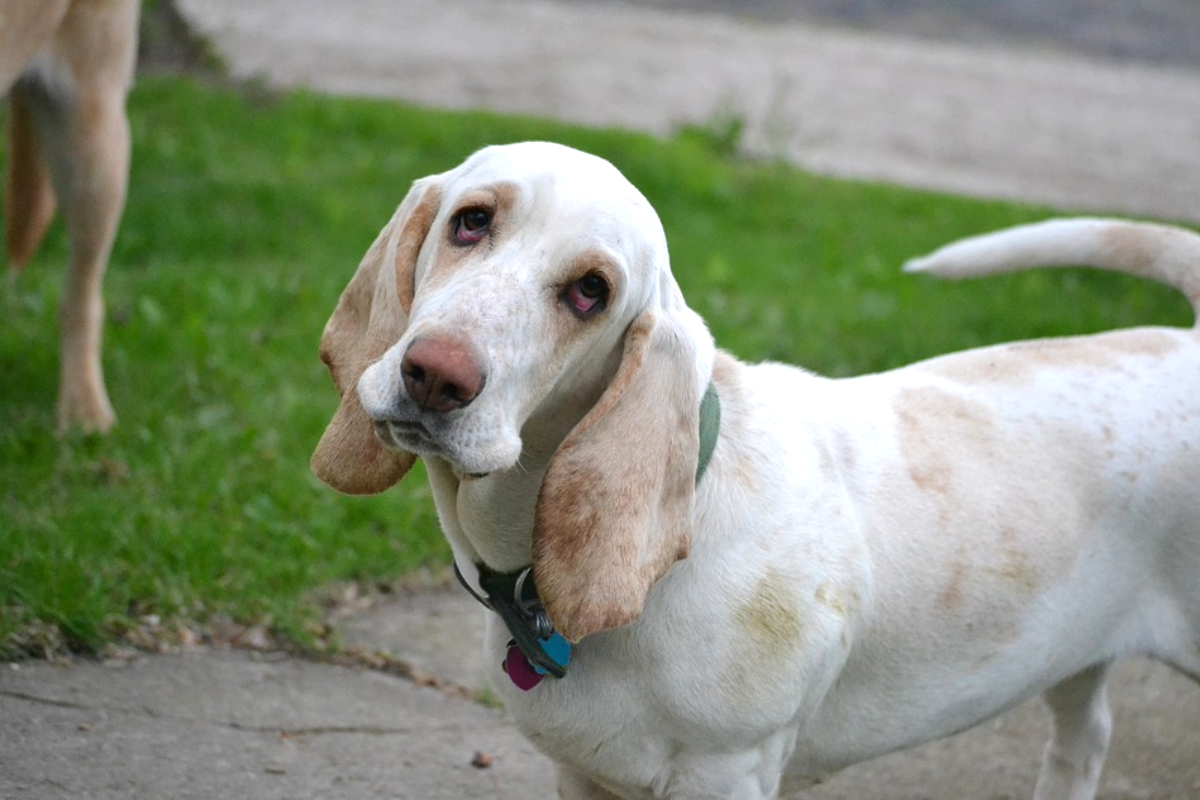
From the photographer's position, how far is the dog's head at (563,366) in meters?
2.49

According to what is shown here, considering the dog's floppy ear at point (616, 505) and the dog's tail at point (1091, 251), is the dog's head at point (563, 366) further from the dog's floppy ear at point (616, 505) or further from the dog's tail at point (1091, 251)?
the dog's tail at point (1091, 251)

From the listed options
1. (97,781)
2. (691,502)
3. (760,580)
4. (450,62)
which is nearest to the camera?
(691,502)

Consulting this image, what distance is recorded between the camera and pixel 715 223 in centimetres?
918

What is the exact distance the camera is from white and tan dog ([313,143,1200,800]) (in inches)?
103

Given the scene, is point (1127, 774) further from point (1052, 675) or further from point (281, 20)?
point (281, 20)

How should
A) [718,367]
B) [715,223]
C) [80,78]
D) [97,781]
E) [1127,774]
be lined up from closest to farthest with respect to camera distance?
[718,367]
[97,781]
[1127,774]
[80,78]
[715,223]

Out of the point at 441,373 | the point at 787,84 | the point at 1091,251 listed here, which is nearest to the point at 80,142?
the point at 441,373

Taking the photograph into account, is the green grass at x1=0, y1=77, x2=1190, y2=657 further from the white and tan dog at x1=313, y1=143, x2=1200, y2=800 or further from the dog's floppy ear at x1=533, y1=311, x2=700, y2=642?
the dog's floppy ear at x1=533, y1=311, x2=700, y2=642

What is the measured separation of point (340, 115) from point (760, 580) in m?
7.35

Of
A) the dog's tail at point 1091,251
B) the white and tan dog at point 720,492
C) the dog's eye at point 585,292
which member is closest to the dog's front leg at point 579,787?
the white and tan dog at point 720,492

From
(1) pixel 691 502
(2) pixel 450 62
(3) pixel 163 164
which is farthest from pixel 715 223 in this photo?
(1) pixel 691 502

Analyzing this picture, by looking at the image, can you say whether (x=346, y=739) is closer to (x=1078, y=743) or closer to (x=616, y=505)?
(x=616, y=505)

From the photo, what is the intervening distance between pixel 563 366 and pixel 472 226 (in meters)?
0.31

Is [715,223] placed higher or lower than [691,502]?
lower
